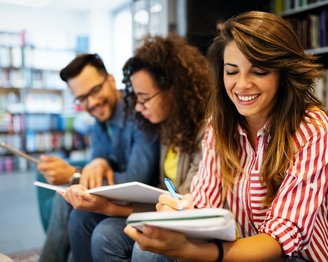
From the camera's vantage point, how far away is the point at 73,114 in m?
5.38

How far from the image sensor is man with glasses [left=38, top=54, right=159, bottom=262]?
145 cm

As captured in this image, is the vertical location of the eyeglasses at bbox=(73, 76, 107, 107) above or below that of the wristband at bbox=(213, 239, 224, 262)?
above

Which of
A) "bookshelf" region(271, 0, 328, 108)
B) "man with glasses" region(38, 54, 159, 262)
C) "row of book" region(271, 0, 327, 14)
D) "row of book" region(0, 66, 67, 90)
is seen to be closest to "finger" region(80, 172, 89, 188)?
"man with glasses" region(38, 54, 159, 262)

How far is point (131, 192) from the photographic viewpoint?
Answer: 103 cm

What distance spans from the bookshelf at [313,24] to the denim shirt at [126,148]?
138cm

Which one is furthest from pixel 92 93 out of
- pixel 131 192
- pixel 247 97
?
Answer: pixel 247 97

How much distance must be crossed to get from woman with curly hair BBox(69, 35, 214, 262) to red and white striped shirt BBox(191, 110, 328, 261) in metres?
0.28

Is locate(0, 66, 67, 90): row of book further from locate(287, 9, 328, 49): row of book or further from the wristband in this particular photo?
the wristband

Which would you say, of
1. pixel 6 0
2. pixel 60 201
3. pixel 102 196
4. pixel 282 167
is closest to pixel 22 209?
pixel 60 201

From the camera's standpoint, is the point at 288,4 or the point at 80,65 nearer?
the point at 80,65

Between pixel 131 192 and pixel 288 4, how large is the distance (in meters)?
2.22

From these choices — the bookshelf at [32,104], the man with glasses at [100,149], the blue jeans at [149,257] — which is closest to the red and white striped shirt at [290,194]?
the blue jeans at [149,257]

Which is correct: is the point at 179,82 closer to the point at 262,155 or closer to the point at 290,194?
the point at 262,155

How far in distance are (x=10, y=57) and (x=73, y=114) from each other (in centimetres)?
116
